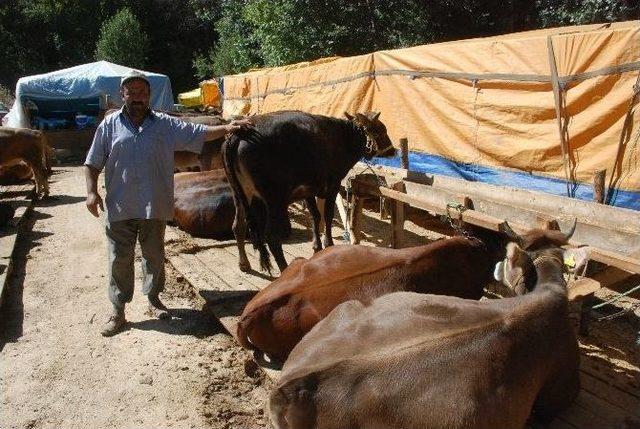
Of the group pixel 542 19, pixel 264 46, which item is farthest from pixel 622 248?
pixel 264 46

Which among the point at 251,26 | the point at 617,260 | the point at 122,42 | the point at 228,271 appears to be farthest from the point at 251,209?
the point at 122,42

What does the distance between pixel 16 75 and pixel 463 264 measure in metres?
39.6

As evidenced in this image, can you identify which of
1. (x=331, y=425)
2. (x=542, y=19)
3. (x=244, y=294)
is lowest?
(x=244, y=294)

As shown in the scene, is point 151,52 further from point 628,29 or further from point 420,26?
point 628,29

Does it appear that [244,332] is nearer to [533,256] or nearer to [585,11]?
[533,256]

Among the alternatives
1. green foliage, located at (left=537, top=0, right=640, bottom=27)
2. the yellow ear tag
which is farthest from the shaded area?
green foliage, located at (left=537, top=0, right=640, bottom=27)

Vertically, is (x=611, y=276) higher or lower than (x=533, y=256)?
lower

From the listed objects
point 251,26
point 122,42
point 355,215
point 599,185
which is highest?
point 251,26

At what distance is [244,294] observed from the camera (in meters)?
5.09

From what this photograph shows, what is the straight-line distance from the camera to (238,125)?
16.3 feet

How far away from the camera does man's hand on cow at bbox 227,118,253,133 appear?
16.0ft

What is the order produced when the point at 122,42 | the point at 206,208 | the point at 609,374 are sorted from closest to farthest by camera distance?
the point at 609,374
the point at 206,208
the point at 122,42

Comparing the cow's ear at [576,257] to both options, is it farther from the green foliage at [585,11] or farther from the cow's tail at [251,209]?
the green foliage at [585,11]

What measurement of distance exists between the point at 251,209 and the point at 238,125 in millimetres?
1249
